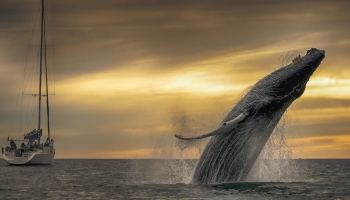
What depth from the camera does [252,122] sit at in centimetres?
2330

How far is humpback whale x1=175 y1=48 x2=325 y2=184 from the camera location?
73.2 ft

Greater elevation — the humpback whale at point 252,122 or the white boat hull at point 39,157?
the white boat hull at point 39,157

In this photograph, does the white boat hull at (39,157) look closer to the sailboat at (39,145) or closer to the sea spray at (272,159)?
the sailboat at (39,145)

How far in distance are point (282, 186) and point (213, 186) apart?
6206mm

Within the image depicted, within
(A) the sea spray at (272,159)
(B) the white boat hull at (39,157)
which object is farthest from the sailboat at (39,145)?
(A) the sea spray at (272,159)

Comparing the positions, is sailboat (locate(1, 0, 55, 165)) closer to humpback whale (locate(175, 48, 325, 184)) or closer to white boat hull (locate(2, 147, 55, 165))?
white boat hull (locate(2, 147, 55, 165))


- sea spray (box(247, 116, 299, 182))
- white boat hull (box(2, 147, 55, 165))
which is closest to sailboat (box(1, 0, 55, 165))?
white boat hull (box(2, 147, 55, 165))

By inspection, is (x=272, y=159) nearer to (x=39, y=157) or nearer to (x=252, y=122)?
(x=252, y=122)

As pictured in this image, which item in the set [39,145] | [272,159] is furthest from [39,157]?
[272,159]

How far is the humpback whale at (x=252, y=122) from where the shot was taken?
22.3m

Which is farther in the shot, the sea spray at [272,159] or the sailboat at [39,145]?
the sailboat at [39,145]

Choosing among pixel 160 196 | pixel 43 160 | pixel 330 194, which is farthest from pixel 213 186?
pixel 43 160

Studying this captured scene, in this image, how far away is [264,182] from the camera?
96.8 feet

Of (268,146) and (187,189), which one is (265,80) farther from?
(187,189)
